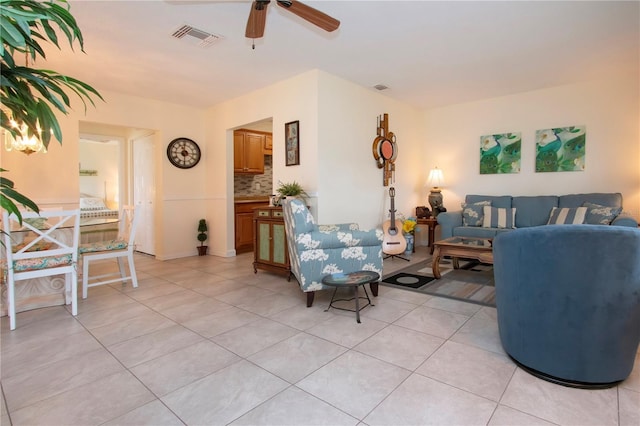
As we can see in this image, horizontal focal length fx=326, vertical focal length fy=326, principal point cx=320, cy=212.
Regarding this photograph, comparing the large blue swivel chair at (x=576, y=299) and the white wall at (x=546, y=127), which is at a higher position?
the white wall at (x=546, y=127)

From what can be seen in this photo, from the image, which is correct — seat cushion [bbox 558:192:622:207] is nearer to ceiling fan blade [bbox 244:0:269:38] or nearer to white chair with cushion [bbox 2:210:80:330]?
ceiling fan blade [bbox 244:0:269:38]

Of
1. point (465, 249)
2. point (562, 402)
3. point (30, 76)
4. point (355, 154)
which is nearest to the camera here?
point (30, 76)

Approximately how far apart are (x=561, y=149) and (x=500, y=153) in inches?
31.5

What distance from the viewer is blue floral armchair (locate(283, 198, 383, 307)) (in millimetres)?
2859

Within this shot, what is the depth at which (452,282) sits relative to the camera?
3.66 m

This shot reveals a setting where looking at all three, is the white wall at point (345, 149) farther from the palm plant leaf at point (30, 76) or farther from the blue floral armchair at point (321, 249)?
the palm plant leaf at point (30, 76)

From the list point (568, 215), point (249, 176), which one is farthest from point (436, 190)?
point (249, 176)

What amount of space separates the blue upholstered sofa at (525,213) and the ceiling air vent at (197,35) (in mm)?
3832

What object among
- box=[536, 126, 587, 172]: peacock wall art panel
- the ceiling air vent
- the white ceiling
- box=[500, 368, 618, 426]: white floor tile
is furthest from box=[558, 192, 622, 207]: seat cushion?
the ceiling air vent

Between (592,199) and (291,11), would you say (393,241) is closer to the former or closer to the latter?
(592,199)

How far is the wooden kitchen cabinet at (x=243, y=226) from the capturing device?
558 centimetres

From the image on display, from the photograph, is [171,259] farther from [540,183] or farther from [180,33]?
[540,183]

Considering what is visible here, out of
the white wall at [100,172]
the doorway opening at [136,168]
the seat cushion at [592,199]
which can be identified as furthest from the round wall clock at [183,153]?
the seat cushion at [592,199]

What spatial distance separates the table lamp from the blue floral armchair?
2819mm
